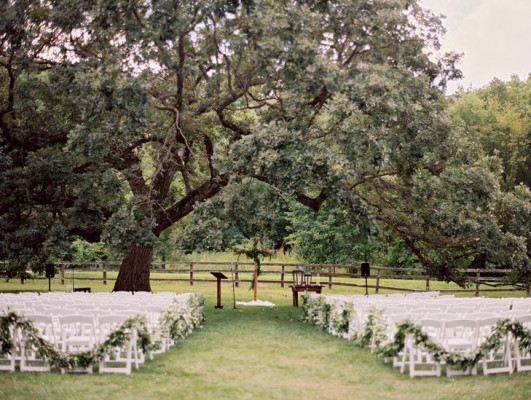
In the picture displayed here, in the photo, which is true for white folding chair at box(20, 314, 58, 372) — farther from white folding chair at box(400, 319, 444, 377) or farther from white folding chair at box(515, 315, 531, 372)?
white folding chair at box(515, 315, 531, 372)

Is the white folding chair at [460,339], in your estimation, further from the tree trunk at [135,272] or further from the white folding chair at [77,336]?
the tree trunk at [135,272]

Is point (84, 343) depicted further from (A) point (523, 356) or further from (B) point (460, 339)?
(A) point (523, 356)

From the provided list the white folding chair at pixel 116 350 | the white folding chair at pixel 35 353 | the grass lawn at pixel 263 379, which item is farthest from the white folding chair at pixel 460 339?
the white folding chair at pixel 35 353

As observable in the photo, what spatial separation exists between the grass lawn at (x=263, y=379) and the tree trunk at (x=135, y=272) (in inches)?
426

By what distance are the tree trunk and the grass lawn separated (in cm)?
1081

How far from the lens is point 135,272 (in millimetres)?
24578

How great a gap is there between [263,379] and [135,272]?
15.5 metres

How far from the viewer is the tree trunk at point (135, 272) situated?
966 inches

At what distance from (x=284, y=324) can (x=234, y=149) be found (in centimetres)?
501

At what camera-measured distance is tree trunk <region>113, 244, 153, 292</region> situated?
80.5 ft

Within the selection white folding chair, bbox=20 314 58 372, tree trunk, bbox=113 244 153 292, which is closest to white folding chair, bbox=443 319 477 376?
white folding chair, bbox=20 314 58 372

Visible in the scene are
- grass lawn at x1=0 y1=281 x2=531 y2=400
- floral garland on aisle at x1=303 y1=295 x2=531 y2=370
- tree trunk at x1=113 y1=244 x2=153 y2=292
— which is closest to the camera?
grass lawn at x1=0 y1=281 x2=531 y2=400

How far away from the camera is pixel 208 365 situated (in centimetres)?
1102

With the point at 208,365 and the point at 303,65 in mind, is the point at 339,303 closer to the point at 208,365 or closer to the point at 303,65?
the point at 208,365
